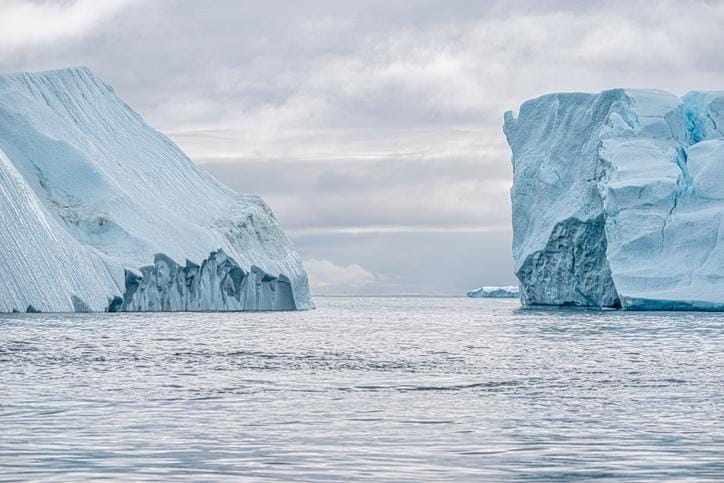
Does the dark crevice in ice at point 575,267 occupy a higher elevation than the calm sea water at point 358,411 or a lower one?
higher

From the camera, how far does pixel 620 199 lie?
42156 mm

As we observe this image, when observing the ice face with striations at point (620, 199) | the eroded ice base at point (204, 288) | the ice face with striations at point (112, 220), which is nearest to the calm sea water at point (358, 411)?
the ice face with striations at point (112, 220)

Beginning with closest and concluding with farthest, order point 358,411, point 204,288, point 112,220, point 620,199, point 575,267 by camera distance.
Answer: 1. point 358,411
2. point 620,199
3. point 112,220
4. point 575,267
5. point 204,288

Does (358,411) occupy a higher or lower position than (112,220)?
lower

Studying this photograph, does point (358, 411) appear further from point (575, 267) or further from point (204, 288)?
point (204, 288)

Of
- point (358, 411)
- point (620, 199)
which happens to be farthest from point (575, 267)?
point (358, 411)

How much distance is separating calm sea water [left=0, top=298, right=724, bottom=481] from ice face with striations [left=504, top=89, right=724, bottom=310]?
687 inches

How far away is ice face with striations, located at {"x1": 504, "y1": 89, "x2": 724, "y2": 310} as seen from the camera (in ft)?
134

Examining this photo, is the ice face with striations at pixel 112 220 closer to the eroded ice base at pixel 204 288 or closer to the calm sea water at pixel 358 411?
the eroded ice base at pixel 204 288

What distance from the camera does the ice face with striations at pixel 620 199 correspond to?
40969 mm

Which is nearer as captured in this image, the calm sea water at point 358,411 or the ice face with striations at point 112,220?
the calm sea water at point 358,411

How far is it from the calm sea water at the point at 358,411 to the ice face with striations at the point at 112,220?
13.8 m

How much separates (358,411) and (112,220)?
34.3 m

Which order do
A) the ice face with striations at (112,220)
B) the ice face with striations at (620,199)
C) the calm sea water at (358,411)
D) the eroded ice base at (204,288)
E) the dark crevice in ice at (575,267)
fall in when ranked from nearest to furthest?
1. the calm sea water at (358,411)
2. the ice face with striations at (112,220)
3. the ice face with striations at (620,199)
4. the eroded ice base at (204,288)
5. the dark crevice in ice at (575,267)
